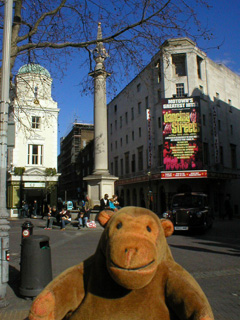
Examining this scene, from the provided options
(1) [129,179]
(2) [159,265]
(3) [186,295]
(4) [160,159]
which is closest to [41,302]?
(2) [159,265]

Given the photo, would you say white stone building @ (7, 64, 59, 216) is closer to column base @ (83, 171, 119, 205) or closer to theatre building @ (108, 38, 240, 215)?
theatre building @ (108, 38, 240, 215)

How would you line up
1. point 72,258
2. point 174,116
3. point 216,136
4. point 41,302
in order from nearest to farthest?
point 41,302 → point 72,258 → point 174,116 → point 216,136

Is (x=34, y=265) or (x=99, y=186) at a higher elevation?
(x=99, y=186)

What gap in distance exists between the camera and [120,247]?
2.11 m

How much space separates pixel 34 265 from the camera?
Result: 5.74 metres

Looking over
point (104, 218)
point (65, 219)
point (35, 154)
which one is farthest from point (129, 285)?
point (35, 154)

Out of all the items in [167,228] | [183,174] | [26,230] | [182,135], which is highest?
[182,135]

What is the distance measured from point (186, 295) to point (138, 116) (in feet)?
137

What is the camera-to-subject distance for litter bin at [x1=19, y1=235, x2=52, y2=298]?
5.62 meters

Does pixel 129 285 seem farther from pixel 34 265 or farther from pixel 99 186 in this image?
pixel 99 186

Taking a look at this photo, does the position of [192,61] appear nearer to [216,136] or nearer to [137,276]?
[216,136]

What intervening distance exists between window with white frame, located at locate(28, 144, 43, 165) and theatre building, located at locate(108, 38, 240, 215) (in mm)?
11484

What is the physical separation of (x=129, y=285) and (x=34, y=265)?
13.8ft

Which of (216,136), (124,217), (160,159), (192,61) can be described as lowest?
(124,217)
